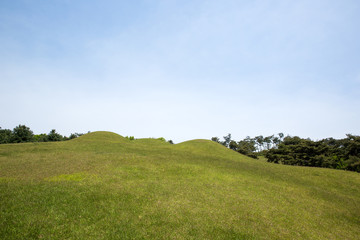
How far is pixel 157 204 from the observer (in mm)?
14609

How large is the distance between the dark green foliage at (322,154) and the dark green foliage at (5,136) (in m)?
103

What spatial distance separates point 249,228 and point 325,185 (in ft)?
77.4

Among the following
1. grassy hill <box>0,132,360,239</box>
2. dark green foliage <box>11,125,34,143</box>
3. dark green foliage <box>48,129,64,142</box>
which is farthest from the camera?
dark green foliage <box>48,129,64,142</box>

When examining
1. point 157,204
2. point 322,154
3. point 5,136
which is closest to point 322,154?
point 322,154

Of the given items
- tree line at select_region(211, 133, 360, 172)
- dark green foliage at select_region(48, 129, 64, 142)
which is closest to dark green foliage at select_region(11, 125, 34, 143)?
dark green foliage at select_region(48, 129, 64, 142)

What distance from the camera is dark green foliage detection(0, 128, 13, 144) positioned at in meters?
70.2

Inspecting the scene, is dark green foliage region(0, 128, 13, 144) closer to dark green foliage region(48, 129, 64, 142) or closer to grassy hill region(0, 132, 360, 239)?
dark green foliage region(48, 129, 64, 142)

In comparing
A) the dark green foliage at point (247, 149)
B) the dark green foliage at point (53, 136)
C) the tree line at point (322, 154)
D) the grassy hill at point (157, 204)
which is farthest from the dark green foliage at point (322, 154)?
the dark green foliage at point (53, 136)

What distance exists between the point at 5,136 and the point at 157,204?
88.1 meters

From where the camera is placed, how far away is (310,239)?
12352 millimetres

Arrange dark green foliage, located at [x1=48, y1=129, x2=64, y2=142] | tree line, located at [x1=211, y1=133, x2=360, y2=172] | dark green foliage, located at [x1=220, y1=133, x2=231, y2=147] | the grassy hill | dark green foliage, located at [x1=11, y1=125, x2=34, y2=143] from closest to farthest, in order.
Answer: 1. the grassy hill
2. tree line, located at [x1=211, y1=133, x2=360, y2=172]
3. dark green foliage, located at [x1=11, y1=125, x2=34, y2=143]
4. dark green foliage, located at [x1=48, y1=129, x2=64, y2=142]
5. dark green foliage, located at [x1=220, y1=133, x2=231, y2=147]

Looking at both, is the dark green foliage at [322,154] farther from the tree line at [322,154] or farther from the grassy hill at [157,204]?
the grassy hill at [157,204]

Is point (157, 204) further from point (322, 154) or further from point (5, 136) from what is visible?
point (5, 136)

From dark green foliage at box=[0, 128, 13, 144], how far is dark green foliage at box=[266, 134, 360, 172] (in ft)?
338
